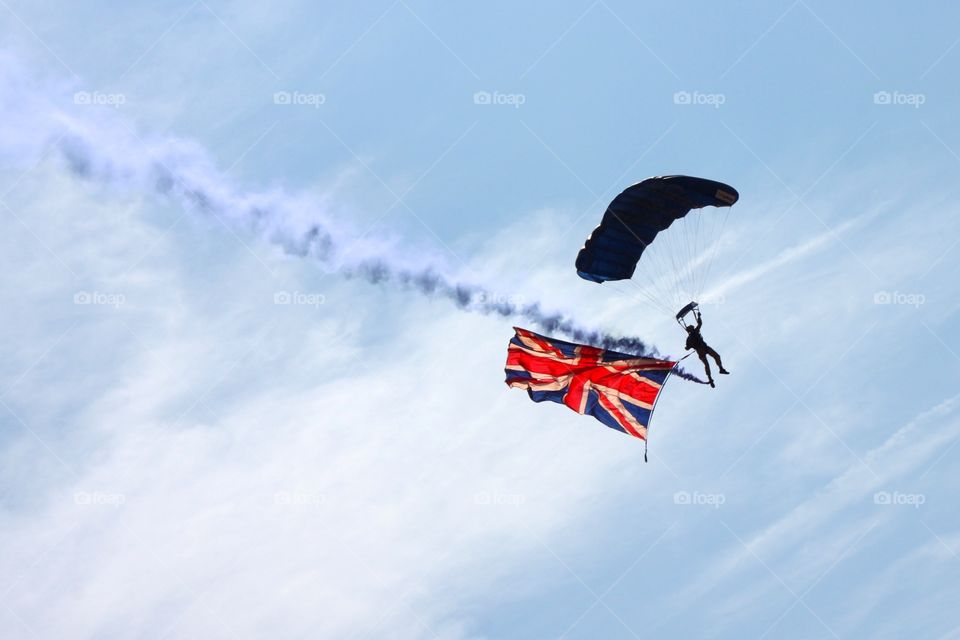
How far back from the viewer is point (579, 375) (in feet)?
136

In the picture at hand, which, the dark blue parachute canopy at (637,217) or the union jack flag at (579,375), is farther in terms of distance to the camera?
the union jack flag at (579,375)

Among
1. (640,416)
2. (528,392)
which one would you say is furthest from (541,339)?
(640,416)

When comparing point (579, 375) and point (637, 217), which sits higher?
point (637, 217)

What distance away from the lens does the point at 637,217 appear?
1473 inches

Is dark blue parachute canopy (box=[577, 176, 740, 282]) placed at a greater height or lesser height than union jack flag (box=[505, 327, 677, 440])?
greater

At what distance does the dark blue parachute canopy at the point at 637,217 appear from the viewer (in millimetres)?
36344

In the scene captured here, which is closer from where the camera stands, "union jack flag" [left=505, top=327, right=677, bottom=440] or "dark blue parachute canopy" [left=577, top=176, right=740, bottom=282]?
"dark blue parachute canopy" [left=577, top=176, right=740, bottom=282]

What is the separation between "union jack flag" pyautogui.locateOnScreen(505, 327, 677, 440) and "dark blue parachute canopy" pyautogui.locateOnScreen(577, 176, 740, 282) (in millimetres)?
3942

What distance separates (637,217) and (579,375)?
6982 mm

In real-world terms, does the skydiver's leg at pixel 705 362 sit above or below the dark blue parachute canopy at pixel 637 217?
below

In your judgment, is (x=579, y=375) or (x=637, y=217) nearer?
(x=637, y=217)

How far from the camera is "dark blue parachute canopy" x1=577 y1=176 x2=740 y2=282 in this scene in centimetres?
3634

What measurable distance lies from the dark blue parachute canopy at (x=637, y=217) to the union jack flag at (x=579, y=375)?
3.94 meters

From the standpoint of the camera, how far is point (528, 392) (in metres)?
41.8
